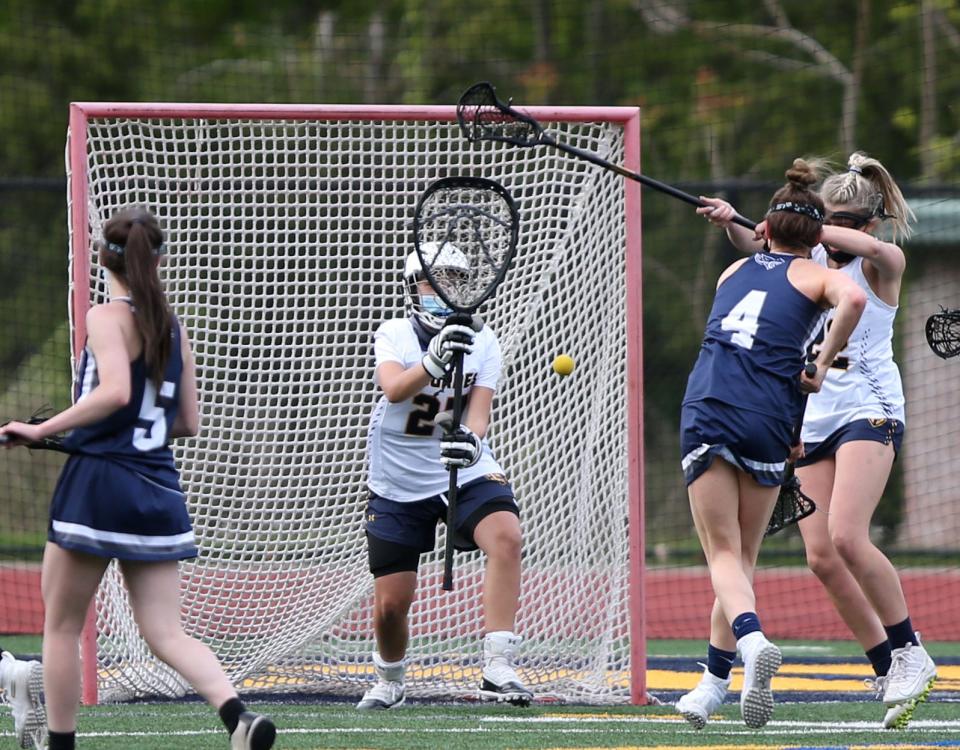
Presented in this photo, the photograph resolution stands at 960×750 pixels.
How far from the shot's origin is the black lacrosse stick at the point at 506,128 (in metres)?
5.71

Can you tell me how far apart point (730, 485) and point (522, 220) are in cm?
215

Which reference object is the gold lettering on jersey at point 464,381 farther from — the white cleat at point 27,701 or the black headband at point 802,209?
the white cleat at point 27,701

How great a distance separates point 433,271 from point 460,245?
1.08 ft


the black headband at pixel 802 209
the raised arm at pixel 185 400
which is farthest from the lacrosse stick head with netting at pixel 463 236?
the raised arm at pixel 185 400

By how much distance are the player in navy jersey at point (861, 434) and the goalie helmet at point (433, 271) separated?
91 cm

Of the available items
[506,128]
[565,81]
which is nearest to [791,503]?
[506,128]

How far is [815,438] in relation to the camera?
5.91 m

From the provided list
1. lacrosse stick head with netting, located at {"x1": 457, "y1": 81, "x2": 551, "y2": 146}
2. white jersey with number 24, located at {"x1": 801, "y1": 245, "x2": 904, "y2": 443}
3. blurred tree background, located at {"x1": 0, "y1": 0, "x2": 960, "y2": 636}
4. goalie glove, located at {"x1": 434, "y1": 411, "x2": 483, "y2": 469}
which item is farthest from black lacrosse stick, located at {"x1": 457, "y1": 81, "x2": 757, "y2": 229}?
blurred tree background, located at {"x1": 0, "y1": 0, "x2": 960, "y2": 636}

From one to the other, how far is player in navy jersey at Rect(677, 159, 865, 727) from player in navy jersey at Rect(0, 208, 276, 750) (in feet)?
5.46

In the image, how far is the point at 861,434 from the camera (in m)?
5.77

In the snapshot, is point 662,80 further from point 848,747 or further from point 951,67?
point 848,747

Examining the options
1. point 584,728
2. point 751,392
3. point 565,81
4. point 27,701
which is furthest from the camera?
point 565,81

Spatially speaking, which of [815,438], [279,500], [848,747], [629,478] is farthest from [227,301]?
[848,747]

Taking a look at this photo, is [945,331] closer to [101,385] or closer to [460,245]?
[460,245]
